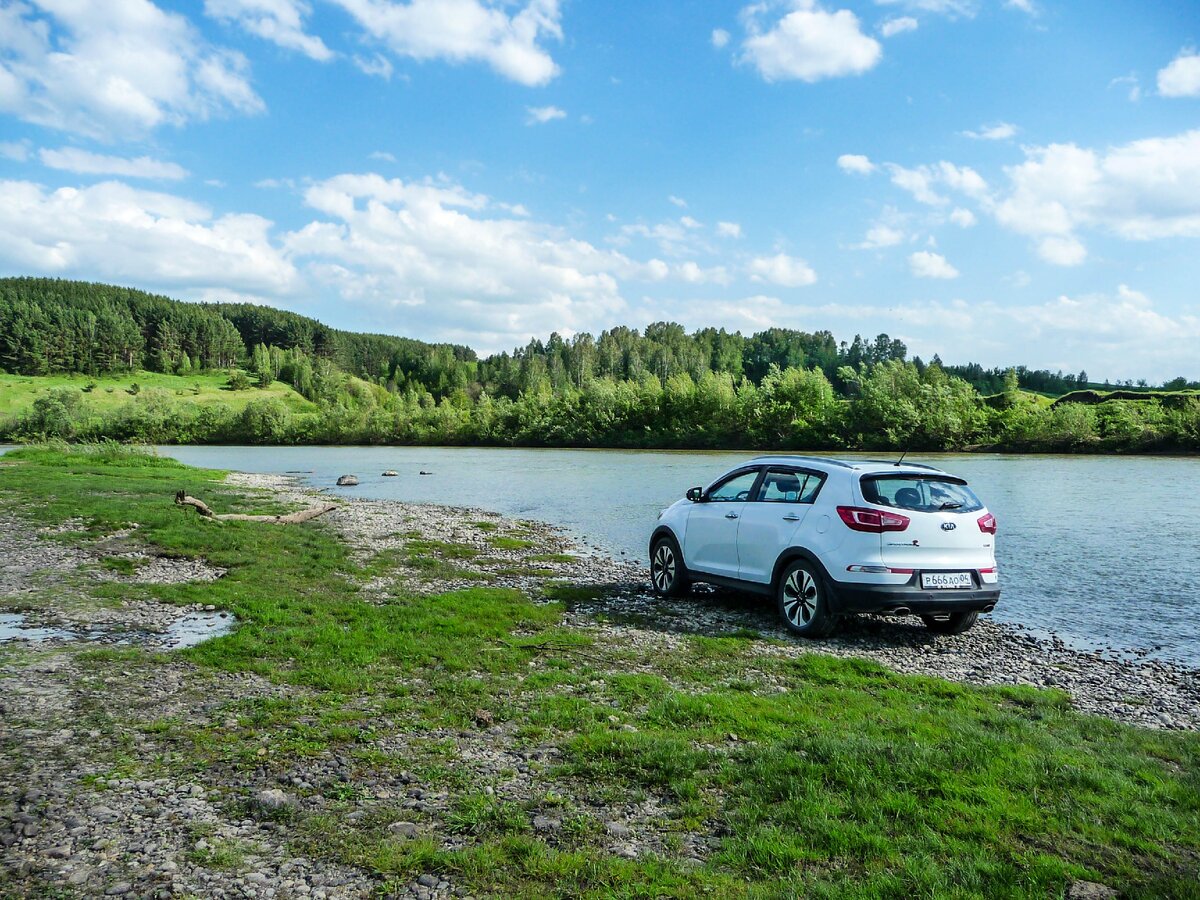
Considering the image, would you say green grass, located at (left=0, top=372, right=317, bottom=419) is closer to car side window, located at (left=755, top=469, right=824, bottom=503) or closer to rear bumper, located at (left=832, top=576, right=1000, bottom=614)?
car side window, located at (left=755, top=469, right=824, bottom=503)

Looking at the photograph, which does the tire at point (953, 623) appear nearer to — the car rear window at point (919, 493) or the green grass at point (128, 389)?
the car rear window at point (919, 493)

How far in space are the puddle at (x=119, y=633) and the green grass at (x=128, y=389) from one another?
141015mm

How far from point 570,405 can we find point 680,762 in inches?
5387

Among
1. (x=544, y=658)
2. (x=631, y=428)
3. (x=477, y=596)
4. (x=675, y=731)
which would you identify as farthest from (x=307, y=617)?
(x=631, y=428)

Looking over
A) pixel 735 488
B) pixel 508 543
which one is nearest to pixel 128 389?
pixel 508 543

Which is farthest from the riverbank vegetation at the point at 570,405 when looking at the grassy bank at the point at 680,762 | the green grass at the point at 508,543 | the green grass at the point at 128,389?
the grassy bank at the point at 680,762

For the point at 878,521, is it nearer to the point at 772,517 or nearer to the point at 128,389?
the point at 772,517

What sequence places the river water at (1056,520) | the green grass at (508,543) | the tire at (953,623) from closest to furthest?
the tire at (953,623) < the river water at (1056,520) < the green grass at (508,543)

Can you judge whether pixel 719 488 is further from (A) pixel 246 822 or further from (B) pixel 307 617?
(A) pixel 246 822

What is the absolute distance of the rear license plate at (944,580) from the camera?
10.8 metres

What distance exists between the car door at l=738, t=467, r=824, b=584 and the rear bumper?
48.2 inches

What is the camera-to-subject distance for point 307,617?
11.1 meters

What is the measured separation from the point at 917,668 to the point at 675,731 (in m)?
4.82

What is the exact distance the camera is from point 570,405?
142250 millimetres
